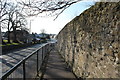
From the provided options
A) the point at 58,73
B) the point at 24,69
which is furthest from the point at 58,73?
the point at 24,69

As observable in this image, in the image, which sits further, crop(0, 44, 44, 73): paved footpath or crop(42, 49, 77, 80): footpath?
crop(0, 44, 44, 73): paved footpath

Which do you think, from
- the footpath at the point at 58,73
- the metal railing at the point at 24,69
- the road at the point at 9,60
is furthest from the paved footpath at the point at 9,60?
the metal railing at the point at 24,69

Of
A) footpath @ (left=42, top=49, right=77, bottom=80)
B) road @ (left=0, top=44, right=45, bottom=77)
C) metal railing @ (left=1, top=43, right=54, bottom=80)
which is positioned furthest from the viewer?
road @ (left=0, top=44, right=45, bottom=77)

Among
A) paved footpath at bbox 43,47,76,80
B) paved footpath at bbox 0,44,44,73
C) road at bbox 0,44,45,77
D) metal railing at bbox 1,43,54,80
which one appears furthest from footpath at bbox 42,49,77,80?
paved footpath at bbox 0,44,44,73

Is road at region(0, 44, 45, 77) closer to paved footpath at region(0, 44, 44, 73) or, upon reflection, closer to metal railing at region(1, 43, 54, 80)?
paved footpath at region(0, 44, 44, 73)

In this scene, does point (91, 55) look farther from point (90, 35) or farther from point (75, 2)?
point (75, 2)

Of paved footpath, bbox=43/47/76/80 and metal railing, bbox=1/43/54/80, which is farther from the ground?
metal railing, bbox=1/43/54/80

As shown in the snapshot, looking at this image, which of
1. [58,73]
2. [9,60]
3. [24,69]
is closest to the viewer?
[24,69]

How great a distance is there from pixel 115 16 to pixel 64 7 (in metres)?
4.68

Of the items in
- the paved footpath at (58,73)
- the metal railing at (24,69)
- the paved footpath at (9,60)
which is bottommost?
the paved footpath at (9,60)

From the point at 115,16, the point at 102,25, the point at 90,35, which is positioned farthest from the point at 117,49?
the point at 90,35

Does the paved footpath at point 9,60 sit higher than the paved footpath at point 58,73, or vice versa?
the paved footpath at point 58,73

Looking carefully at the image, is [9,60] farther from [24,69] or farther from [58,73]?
[24,69]

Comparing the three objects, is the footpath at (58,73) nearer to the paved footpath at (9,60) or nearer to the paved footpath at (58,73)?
the paved footpath at (58,73)
